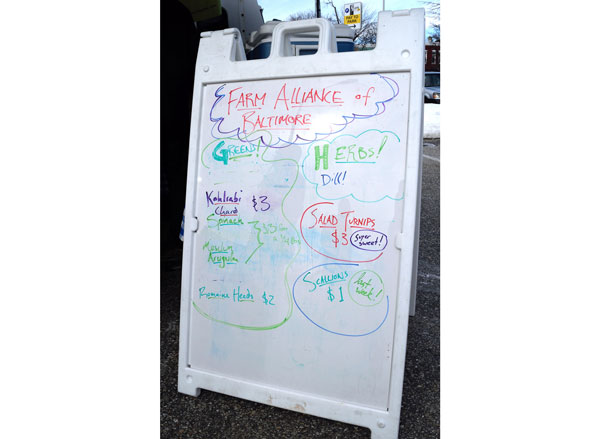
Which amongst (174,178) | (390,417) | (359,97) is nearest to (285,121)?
(359,97)

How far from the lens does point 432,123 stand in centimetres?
947

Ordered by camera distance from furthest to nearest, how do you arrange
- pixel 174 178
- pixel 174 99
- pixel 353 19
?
1. pixel 353 19
2. pixel 174 178
3. pixel 174 99

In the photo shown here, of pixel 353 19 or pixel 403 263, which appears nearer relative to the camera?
pixel 403 263

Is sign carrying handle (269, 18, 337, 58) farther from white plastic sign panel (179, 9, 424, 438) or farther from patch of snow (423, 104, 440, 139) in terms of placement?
patch of snow (423, 104, 440, 139)

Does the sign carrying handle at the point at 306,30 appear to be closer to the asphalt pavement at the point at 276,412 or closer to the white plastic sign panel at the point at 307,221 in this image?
the white plastic sign panel at the point at 307,221

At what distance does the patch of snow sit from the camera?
9.20 m

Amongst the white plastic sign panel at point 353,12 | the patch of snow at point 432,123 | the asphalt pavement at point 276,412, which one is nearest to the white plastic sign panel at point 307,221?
the asphalt pavement at point 276,412

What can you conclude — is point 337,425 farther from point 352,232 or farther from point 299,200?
point 299,200

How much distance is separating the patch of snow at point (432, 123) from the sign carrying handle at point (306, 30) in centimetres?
774

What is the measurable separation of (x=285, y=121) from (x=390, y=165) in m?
0.49

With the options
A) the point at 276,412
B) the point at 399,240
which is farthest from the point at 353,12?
the point at 276,412

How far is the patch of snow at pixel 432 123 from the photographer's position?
9.20 m

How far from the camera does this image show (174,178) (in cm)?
351

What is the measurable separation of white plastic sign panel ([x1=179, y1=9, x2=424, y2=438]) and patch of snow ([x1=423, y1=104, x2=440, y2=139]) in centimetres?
783
